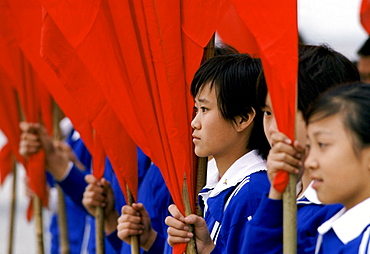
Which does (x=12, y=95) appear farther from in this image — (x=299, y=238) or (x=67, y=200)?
(x=299, y=238)

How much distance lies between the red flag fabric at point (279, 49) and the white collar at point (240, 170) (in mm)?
427

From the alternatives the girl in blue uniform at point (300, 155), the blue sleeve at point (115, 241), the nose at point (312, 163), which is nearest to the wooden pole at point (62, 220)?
Result: the blue sleeve at point (115, 241)

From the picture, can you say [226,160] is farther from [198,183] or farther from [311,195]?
[311,195]

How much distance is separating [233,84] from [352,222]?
0.66 meters

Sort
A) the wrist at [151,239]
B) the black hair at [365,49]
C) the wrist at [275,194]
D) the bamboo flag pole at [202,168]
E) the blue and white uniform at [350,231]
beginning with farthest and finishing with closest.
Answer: the black hair at [365,49], the wrist at [151,239], the bamboo flag pole at [202,168], the wrist at [275,194], the blue and white uniform at [350,231]

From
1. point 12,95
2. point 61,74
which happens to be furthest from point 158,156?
point 12,95

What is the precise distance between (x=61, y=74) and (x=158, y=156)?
1.67 feet

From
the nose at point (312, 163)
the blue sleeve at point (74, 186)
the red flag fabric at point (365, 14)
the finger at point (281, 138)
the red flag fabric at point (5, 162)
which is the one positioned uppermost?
the red flag fabric at point (5, 162)

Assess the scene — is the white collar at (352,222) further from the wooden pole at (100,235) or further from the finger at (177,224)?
the wooden pole at (100,235)

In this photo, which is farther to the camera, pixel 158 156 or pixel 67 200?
pixel 67 200

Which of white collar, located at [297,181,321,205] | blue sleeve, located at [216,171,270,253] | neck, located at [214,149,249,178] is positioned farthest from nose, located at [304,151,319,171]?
neck, located at [214,149,249,178]

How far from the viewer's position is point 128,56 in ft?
6.53

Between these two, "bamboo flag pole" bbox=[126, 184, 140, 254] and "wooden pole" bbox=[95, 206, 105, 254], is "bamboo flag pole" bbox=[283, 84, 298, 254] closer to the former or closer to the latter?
"bamboo flag pole" bbox=[126, 184, 140, 254]

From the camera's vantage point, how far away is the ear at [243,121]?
1917mm
